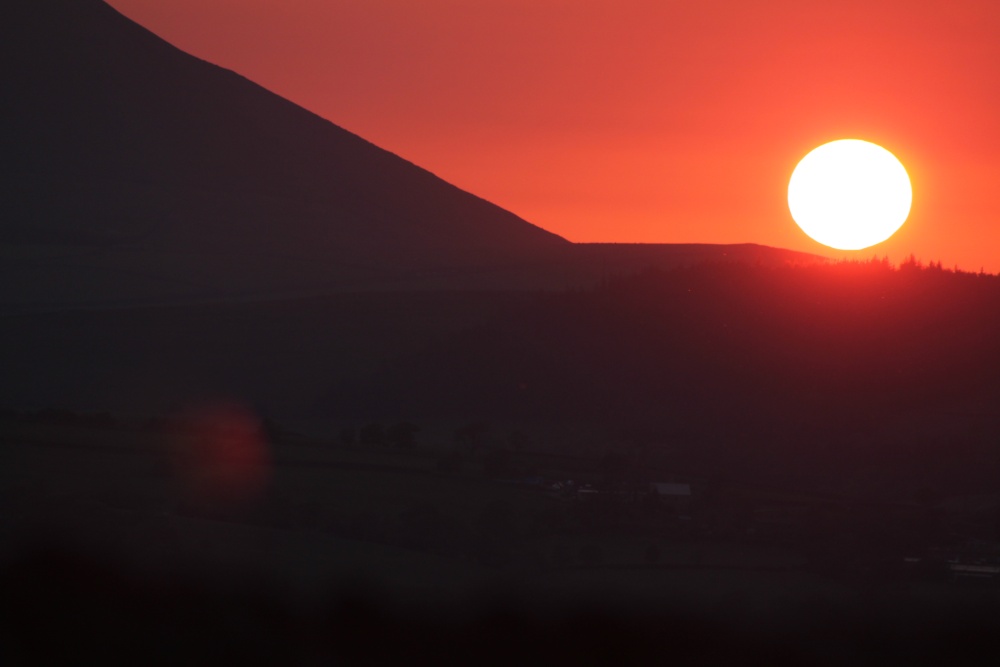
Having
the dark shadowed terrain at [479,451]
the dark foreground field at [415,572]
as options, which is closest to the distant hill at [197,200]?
the dark shadowed terrain at [479,451]

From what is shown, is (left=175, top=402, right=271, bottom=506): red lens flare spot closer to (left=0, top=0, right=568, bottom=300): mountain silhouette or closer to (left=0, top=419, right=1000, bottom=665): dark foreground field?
(left=0, top=419, right=1000, bottom=665): dark foreground field

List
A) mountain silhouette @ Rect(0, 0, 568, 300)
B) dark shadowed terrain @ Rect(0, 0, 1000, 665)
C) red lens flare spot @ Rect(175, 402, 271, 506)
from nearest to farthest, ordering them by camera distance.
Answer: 1. dark shadowed terrain @ Rect(0, 0, 1000, 665)
2. red lens flare spot @ Rect(175, 402, 271, 506)
3. mountain silhouette @ Rect(0, 0, 568, 300)

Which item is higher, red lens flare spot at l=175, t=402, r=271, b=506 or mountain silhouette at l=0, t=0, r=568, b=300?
mountain silhouette at l=0, t=0, r=568, b=300

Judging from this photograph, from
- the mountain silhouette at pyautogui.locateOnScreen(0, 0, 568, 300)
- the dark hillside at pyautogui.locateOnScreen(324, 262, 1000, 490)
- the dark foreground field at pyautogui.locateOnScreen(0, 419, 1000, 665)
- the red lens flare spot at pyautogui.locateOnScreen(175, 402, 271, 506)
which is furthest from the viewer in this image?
the mountain silhouette at pyautogui.locateOnScreen(0, 0, 568, 300)

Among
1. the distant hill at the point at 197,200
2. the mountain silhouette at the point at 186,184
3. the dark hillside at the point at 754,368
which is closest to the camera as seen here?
the dark hillside at the point at 754,368

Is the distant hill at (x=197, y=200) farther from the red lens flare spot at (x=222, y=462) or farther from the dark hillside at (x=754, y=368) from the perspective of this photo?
the red lens flare spot at (x=222, y=462)

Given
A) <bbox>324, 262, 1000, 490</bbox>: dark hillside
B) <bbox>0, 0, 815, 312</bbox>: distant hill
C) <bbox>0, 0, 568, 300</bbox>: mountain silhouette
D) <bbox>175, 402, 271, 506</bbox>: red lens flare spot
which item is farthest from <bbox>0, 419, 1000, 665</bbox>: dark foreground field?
<bbox>0, 0, 568, 300</bbox>: mountain silhouette

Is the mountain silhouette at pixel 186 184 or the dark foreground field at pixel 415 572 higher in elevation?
the mountain silhouette at pixel 186 184

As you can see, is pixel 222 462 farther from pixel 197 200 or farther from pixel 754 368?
pixel 197 200

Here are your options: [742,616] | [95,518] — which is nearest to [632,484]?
[95,518]
